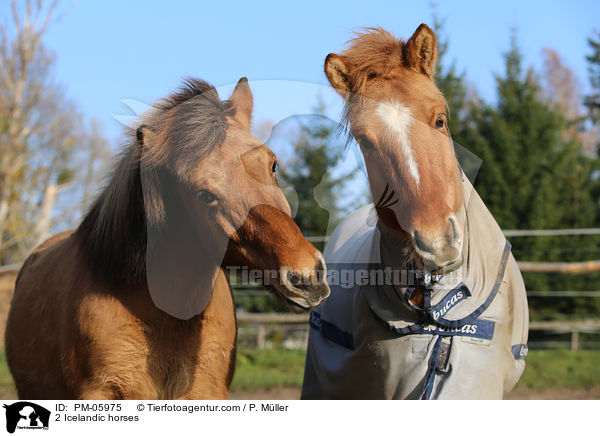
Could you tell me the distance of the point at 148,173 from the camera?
1.98 meters

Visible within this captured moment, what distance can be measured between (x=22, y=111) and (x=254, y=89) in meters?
7.99

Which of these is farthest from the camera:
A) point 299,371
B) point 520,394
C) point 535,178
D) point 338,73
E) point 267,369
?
point 535,178

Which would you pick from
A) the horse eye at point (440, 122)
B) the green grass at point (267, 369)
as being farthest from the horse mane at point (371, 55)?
the green grass at point (267, 369)

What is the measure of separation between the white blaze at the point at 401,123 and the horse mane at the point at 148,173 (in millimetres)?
603

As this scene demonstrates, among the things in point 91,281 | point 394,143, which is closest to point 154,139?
point 91,281

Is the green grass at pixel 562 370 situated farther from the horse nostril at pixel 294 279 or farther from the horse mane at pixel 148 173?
the horse mane at pixel 148 173

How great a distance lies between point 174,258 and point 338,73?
0.98 m

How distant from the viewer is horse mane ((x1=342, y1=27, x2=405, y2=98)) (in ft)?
6.78

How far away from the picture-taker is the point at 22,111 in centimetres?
866

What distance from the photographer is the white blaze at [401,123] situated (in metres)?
1.85

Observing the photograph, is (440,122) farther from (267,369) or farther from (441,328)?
(267,369)
